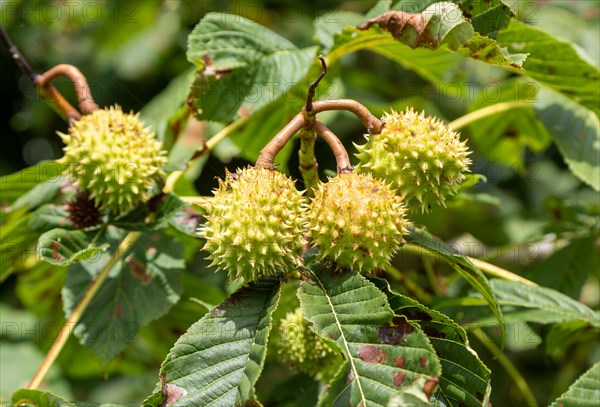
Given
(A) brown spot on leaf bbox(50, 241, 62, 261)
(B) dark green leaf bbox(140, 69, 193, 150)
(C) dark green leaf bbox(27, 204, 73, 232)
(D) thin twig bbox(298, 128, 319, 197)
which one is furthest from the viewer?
(B) dark green leaf bbox(140, 69, 193, 150)

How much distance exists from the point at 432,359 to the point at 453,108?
3.21 metres

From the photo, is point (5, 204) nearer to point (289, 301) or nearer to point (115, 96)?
point (289, 301)

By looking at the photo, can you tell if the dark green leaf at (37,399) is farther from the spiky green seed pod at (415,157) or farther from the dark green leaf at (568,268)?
the dark green leaf at (568,268)

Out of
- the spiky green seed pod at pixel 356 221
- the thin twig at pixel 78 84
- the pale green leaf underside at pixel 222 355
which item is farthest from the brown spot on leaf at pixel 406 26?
the thin twig at pixel 78 84

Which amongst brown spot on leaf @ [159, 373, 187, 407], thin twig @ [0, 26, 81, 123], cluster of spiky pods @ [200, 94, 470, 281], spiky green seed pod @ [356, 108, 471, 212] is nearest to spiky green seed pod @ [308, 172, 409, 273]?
cluster of spiky pods @ [200, 94, 470, 281]

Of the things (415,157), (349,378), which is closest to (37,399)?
(349,378)

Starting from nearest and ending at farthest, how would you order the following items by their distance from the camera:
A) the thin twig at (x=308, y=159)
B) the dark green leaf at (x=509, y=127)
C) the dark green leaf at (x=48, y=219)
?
the thin twig at (x=308, y=159) → the dark green leaf at (x=48, y=219) → the dark green leaf at (x=509, y=127)

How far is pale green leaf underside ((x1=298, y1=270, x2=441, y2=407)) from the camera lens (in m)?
1.61

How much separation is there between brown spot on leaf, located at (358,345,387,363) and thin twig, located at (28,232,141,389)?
127cm

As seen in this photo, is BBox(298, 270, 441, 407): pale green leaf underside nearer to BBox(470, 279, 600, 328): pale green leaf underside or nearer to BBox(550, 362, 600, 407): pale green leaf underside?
BBox(550, 362, 600, 407): pale green leaf underside

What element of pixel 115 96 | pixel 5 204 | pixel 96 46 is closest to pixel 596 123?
pixel 5 204

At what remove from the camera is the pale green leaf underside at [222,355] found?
5.58ft

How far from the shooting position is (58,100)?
8.74 ft

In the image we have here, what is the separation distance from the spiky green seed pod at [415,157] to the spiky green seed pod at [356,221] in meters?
0.11
